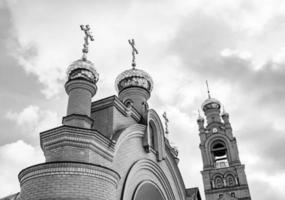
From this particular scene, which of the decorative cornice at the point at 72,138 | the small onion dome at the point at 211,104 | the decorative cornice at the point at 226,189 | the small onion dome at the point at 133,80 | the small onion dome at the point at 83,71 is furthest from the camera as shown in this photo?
the small onion dome at the point at 211,104

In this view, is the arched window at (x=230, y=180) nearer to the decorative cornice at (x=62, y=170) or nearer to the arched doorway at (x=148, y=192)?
the arched doorway at (x=148, y=192)

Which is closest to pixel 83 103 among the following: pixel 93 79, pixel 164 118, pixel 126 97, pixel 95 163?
pixel 93 79

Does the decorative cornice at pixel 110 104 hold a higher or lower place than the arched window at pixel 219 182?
lower

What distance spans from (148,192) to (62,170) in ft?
12.5

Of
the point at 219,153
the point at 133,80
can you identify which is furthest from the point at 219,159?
the point at 133,80

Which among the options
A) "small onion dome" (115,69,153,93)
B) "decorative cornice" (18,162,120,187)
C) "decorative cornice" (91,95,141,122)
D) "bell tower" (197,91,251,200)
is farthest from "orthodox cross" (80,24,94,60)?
"bell tower" (197,91,251,200)

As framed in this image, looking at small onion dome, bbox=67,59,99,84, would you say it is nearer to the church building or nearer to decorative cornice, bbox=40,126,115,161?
the church building

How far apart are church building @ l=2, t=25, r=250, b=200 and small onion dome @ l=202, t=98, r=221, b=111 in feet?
61.4

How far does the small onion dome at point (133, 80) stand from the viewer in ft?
36.9

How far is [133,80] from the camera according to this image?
11.2 metres

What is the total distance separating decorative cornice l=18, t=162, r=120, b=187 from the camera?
6160 millimetres

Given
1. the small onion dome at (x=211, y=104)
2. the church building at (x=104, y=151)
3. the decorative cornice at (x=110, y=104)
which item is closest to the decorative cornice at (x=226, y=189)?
the small onion dome at (x=211, y=104)

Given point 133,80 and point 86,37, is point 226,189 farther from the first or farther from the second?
point 86,37

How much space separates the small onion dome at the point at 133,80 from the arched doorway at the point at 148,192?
364 cm
